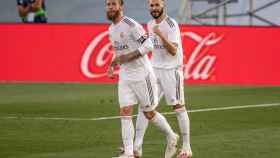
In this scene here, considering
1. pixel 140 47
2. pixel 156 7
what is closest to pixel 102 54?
pixel 156 7

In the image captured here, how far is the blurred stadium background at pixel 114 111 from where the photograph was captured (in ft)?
45.4

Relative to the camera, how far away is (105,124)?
56.1 ft

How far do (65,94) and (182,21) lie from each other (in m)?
7.67

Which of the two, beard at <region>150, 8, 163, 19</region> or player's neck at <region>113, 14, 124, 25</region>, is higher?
beard at <region>150, 8, 163, 19</region>

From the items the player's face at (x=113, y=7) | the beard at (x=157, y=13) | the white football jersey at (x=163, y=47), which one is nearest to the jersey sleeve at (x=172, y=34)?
the white football jersey at (x=163, y=47)

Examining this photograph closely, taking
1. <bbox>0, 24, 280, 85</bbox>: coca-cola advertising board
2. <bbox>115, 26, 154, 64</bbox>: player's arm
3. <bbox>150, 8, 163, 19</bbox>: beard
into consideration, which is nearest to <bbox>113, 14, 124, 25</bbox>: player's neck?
<bbox>115, 26, 154, 64</bbox>: player's arm

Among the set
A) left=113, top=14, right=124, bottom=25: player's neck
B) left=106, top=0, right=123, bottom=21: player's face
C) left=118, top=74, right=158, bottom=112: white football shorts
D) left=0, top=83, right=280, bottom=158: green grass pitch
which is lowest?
left=0, top=83, right=280, bottom=158: green grass pitch

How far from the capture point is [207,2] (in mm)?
31516

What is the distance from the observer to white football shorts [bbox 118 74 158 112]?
12586 millimetres

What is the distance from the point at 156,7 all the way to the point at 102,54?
13.7 meters

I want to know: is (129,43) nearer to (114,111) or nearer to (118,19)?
(118,19)

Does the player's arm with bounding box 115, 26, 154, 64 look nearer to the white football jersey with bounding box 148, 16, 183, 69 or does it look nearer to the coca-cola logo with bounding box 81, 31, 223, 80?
the white football jersey with bounding box 148, 16, 183, 69

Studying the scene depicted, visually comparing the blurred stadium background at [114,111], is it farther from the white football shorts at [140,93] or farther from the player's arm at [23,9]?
the player's arm at [23,9]

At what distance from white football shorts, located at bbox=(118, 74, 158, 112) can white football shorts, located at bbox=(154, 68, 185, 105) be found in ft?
1.45
